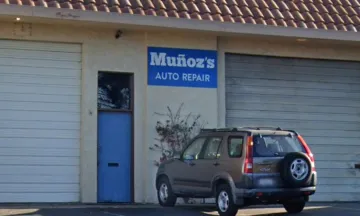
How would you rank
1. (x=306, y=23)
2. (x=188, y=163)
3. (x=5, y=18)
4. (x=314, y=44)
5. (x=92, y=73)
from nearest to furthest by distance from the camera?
(x=188, y=163)
(x=5, y=18)
(x=92, y=73)
(x=306, y=23)
(x=314, y=44)

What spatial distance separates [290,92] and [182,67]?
11.5ft

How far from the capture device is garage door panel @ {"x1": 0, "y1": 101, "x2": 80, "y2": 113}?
52.9 feet

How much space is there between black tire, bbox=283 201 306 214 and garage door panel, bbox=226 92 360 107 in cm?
453

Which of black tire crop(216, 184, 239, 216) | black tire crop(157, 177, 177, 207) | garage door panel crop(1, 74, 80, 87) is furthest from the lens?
garage door panel crop(1, 74, 80, 87)

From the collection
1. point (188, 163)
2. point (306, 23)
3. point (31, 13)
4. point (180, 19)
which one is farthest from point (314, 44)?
point (31, 13)

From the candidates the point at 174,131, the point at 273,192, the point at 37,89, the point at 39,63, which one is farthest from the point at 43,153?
the point at 273,192

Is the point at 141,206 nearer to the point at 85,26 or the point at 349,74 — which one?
the point at 85,26

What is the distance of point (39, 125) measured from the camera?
1631 centimetres

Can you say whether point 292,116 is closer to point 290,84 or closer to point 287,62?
point 290,84

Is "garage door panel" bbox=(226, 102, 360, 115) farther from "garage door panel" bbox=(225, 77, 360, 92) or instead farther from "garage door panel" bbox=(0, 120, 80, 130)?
"garage door panel" bbox=(0, 120, 80, 130)

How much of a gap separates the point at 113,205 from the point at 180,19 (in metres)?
4.93

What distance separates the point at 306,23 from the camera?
59.1 feet

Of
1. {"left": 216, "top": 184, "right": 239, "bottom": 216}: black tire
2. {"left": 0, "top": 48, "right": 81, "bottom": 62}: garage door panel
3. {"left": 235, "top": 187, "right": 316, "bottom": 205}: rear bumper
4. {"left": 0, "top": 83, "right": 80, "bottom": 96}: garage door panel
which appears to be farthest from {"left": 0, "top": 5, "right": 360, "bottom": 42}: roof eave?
{"left": 235, "top": 187, "right": 316, "bottom": 205}: rear bumper

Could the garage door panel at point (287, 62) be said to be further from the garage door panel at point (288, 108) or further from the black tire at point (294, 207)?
the black tire at point (294, 207)
